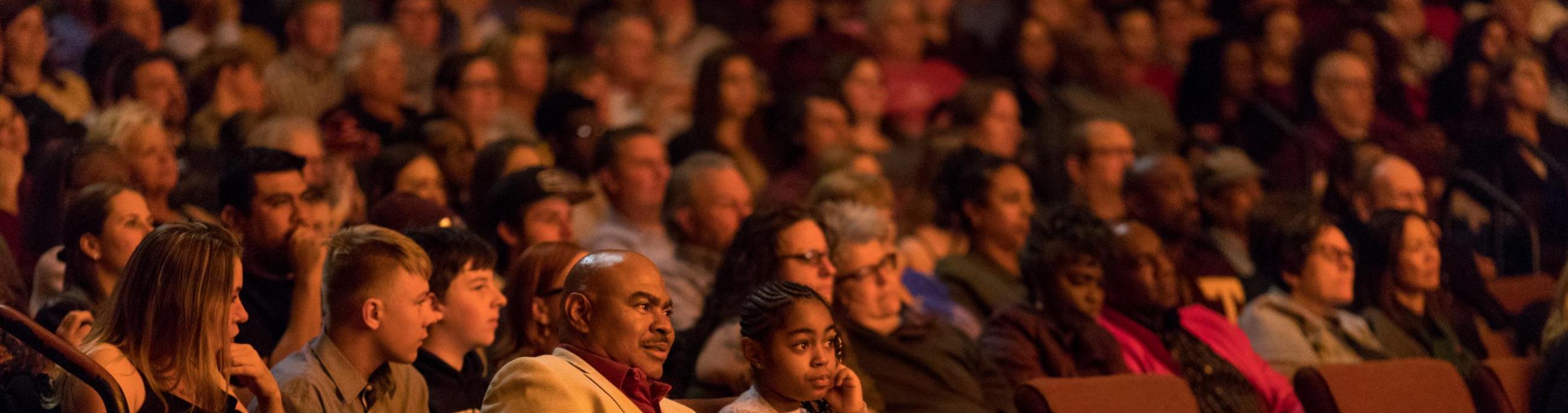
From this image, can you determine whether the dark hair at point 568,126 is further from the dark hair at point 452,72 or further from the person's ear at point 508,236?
the person's ear at point 508,236

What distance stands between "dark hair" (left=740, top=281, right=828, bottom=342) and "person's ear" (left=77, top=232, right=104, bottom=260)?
51.3 inches

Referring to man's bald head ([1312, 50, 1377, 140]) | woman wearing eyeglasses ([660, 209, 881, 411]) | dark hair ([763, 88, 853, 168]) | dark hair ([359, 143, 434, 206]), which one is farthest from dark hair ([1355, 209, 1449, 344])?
dark hair ([359, 143, 434, 206])

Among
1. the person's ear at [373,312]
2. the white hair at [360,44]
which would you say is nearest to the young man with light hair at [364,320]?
the person's ear at [373,312]

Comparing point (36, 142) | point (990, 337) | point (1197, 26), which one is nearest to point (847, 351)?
point (990, 337)

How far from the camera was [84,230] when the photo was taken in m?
3.46

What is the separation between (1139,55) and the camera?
7887 mm

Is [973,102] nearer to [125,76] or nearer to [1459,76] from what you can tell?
[1459,76]

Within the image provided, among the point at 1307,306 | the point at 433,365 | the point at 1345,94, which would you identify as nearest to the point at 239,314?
the point at 433,365

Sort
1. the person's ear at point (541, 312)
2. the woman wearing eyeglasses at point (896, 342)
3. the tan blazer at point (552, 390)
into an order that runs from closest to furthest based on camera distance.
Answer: the tan blazer at point (552, 390), the person's ear at point (541, 312), the woman wearing eyeglasses at point (896, 342)

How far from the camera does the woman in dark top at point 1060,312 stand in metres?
3.98

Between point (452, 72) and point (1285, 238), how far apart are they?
2.74 meters

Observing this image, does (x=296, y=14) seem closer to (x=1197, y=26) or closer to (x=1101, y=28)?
(x=1101, y=28)

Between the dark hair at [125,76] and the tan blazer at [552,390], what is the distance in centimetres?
280

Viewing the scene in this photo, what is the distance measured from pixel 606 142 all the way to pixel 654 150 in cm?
14
